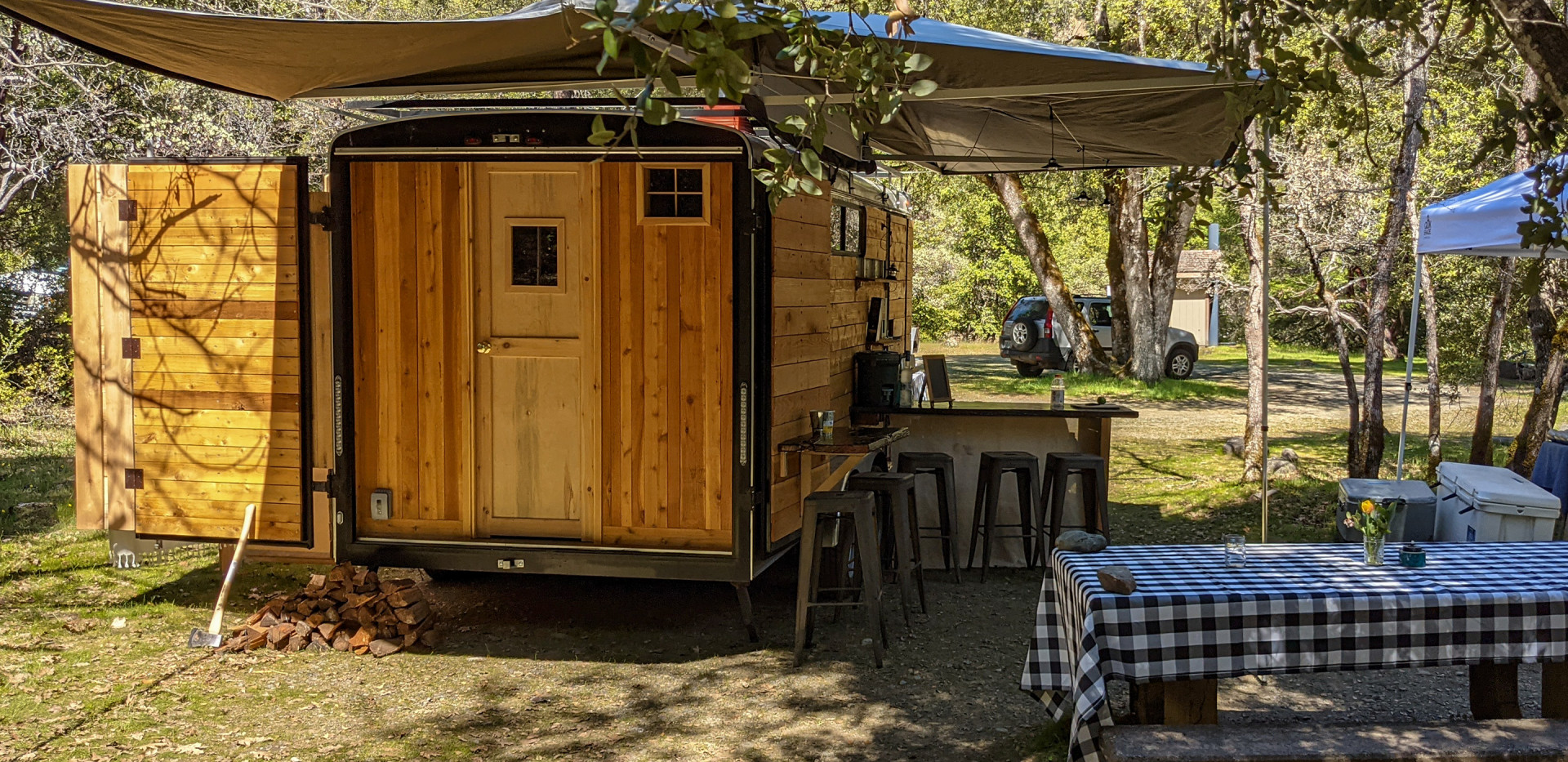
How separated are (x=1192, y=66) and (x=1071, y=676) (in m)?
2.65

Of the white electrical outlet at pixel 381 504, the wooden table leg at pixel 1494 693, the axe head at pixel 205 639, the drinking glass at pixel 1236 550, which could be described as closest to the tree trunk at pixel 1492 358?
the wooden table leg at pixel 1494 693

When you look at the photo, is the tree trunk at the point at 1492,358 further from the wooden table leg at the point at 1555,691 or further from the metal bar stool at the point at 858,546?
the metal bar stool at the point at 858,546

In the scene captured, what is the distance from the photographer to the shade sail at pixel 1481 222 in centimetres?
707

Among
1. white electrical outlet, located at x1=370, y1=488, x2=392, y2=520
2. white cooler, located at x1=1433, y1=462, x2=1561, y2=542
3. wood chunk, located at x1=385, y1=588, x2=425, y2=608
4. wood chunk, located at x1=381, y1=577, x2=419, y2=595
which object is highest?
white electrical outlet, located at x1=370, y1=488, x2=392, y2=520

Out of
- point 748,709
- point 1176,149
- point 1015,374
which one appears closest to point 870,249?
point 1176,149

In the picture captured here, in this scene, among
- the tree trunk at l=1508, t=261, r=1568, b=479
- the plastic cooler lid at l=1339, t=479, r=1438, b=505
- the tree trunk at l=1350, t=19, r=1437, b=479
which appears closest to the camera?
the plastic cooler lid at l=1339, t=479, r=1438, b=505

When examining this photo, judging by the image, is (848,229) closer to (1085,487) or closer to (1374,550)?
(1085,487)

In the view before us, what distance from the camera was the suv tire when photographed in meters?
20.8

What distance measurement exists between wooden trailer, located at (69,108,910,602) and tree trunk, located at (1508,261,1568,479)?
5.39 metres

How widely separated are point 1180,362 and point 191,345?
18.0 meters

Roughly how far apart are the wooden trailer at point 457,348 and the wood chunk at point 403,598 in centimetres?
14

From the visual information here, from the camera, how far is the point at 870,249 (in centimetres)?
838

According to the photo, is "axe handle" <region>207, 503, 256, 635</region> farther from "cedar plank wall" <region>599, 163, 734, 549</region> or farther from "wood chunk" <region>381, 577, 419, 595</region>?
"cedar plank wall" <region>599, 163, 734, 549</region>

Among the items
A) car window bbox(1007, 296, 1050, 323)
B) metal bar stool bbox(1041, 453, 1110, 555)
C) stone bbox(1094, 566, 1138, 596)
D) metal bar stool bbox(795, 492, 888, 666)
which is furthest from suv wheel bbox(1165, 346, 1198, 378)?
stone bbox(1094, 566, 1138, 596)
